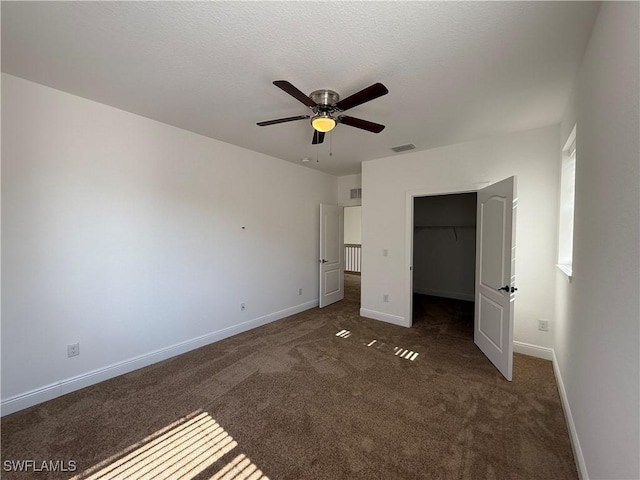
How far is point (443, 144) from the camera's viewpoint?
3678 mm

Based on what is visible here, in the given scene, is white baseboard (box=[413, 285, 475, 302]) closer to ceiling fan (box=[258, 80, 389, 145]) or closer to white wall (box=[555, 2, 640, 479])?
white wall (box=[555, 2, 640, 479])

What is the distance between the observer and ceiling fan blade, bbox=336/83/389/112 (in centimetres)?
176

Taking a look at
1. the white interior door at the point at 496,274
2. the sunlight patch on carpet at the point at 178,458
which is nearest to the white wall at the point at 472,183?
the white interior door at the point at 496,274

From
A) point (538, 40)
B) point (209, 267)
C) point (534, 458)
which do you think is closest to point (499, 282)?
point (534, 458)

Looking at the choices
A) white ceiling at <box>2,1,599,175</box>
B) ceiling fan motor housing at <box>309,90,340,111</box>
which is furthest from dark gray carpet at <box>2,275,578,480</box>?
white ceiling at <box>2,1,599,175</box>

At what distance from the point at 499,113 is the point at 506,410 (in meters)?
2.75

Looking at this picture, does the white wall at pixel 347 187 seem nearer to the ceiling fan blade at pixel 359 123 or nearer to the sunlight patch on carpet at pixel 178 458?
the ceiling fan blade at pixel 359 123

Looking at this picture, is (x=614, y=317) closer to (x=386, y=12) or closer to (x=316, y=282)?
(x=386, y=12)

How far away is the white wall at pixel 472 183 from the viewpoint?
3092mm

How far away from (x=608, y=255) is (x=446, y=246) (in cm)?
510

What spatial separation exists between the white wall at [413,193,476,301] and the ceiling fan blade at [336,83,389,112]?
4.51m

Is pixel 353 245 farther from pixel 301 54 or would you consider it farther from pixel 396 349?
pixel 301 54

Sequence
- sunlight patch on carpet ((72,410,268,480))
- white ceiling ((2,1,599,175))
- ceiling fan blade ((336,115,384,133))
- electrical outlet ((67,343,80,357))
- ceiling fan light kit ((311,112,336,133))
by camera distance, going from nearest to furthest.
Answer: white ceiling ((2,1,599,175)) → sunlight patch on carpet ((72,410,268,480)) → ceiling fan light kit ((311,112,336,133)) → ceiling fan blade ((336,115,384,133)) → electrical outlet ((67,343,80,357))

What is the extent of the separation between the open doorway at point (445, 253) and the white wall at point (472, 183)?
124 cm
